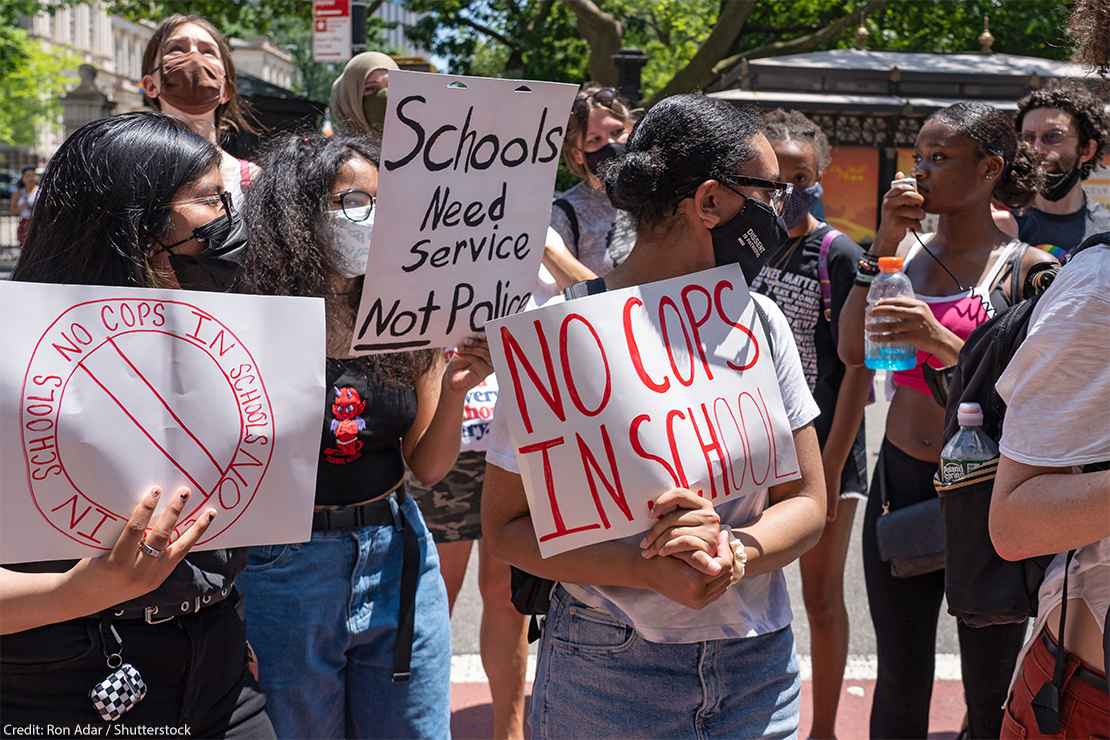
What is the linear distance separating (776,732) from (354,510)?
1.09 metres

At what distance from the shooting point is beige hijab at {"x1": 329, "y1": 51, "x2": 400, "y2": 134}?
4539 mm

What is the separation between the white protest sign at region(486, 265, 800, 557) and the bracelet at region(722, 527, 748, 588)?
0.08m

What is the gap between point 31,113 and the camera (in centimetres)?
5209

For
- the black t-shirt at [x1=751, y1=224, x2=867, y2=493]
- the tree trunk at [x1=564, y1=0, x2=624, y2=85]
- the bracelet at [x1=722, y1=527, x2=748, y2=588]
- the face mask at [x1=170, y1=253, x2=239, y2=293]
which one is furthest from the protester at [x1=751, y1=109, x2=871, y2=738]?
the tree trunk at [x1=564, y1=0, x2=624, y2=85]

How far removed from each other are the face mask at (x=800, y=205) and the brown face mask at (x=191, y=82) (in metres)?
1.98

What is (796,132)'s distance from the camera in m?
4.59

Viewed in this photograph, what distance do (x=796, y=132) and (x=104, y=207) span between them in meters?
2.92

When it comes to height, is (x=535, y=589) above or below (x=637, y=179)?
below

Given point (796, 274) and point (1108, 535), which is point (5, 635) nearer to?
point (1108, 535)

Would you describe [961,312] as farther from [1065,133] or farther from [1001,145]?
[1065,133]

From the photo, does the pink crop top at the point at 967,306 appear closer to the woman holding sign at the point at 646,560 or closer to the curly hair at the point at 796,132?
the curly hair at the point at 796,132

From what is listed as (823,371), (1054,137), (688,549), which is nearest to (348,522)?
(688,549)

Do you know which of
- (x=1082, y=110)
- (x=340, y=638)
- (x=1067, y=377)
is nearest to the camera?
(x=1067, y=377)

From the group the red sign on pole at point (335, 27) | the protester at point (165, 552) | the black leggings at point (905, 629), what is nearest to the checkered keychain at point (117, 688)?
the protester at point (165, 552)
